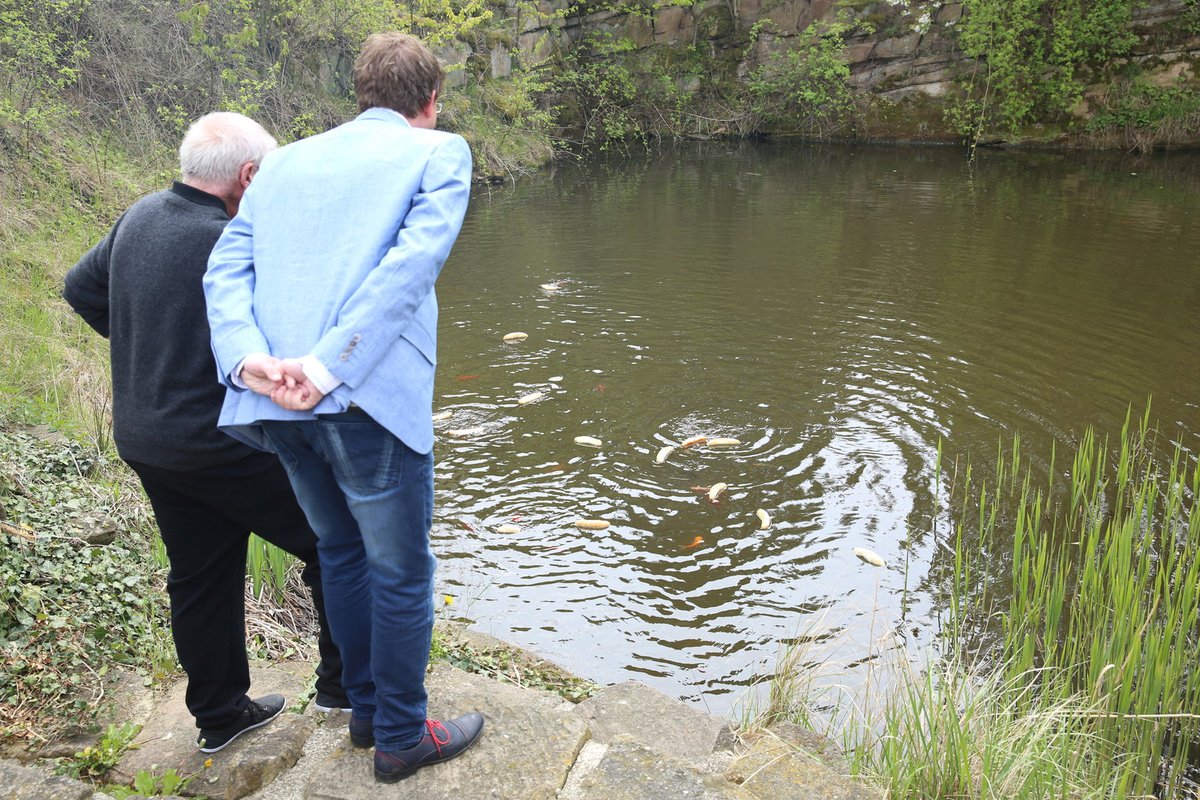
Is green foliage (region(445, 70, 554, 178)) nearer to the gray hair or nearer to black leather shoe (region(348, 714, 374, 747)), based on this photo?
the gray hair

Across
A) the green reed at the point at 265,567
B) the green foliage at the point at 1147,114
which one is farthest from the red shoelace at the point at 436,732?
the green foliage at the point at 1147,114

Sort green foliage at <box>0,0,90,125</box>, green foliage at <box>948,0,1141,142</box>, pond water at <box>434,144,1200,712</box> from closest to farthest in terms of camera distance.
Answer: pond water at <box>434,144,1200,712</box>
green foliage at <box>0,0,90,125</box>
green foliage at <box>948,0,1141,142</box>

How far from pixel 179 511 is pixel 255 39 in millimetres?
12517

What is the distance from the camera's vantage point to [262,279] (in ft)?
6.86

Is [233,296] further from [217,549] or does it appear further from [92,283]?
[217,549]

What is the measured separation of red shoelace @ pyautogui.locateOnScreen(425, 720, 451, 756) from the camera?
2369 millimetres

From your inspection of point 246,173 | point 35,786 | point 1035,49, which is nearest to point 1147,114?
point 1035,49

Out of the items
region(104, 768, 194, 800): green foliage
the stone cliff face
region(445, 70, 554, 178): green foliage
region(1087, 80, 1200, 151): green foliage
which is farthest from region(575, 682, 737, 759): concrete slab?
region(1087, 80, 1200, 151): green foliage

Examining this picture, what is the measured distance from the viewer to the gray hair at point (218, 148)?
2.32 m

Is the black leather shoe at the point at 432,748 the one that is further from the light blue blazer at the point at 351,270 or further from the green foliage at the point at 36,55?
the green foliage at the point at 36,55

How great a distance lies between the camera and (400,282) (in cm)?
198

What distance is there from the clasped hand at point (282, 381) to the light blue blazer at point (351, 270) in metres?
0.03

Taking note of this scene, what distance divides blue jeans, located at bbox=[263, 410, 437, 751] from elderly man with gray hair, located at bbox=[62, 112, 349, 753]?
281 millimetres

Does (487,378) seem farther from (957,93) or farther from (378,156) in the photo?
(957,93)
